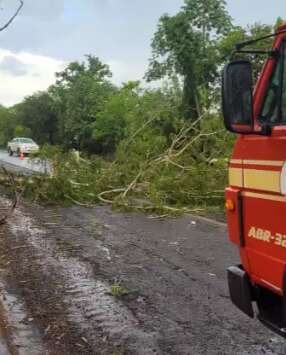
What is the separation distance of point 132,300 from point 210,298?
0.79 m

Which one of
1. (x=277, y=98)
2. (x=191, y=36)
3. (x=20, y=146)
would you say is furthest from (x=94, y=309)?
(x=20, y=146)

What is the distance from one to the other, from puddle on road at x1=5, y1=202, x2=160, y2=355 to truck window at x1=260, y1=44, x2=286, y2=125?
7.00ft

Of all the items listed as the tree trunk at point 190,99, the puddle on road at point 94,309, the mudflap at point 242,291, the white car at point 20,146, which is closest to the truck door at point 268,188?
the mudflap at point 242,291

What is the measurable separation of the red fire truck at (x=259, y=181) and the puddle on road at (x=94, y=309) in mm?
1187

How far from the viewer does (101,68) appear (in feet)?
213

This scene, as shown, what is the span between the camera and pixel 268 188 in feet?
10.9

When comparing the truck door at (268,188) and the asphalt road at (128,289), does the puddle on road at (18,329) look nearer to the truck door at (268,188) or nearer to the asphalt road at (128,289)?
the asphalt road at (128,289)

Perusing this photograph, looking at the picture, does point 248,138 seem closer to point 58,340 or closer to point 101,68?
point 58,340

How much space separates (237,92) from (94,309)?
10.4 ft

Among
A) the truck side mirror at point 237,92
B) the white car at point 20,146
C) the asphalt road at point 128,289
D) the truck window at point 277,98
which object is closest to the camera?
the truck side mirror at point 237,92

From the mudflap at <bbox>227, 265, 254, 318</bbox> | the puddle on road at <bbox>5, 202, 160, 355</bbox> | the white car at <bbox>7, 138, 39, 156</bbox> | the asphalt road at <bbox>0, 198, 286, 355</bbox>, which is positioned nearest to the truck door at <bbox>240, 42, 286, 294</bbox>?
the mudflap at <bbox>227, 265, 254, 318</bbox>

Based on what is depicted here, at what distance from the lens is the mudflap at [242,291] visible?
148 inches

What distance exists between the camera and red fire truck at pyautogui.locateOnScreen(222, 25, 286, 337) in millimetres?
3182

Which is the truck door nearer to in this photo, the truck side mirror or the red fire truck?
the red fire truck
